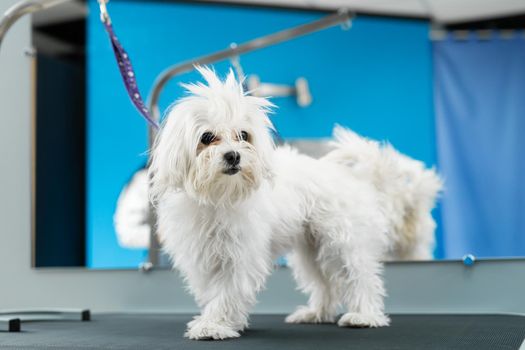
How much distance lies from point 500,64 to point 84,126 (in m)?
3.06

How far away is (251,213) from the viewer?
6.89 ft

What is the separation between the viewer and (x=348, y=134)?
8.78ft

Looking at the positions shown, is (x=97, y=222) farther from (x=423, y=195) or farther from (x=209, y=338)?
(x=209, y=338)

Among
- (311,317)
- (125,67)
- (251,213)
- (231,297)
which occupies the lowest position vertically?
(311,317)

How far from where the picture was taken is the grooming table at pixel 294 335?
176cm

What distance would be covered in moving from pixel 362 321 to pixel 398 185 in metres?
0.74

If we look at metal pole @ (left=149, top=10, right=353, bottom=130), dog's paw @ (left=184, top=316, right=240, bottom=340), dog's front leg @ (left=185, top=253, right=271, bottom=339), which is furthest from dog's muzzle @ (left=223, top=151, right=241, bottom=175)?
metal pole @ (left=149, top=10, right=353, bottom=130)

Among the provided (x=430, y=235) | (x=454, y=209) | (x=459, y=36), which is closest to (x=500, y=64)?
(x=459, y=36)

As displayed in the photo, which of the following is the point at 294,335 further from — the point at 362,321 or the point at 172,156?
the point at 172,156

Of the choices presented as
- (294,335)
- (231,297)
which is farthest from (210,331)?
(294,335)

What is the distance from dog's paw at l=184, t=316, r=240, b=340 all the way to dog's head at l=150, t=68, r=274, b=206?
0.35 metres

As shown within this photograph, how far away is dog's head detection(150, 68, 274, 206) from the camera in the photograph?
195 centimetres

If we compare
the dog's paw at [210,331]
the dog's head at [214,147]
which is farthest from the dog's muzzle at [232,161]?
the dog's paw at [210,331]

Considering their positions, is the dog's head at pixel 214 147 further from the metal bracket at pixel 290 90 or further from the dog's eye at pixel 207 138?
the metal bracket at pixel 290 90
